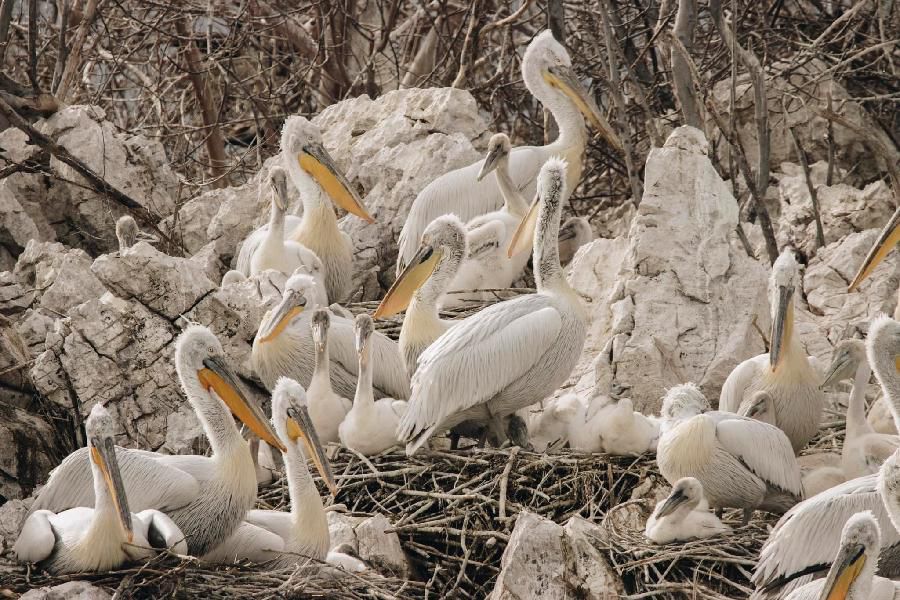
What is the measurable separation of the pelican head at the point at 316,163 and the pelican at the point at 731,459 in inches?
111

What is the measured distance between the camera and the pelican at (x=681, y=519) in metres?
6.26

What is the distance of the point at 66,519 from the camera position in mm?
5953

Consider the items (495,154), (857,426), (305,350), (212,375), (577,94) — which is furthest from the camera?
(577,94)

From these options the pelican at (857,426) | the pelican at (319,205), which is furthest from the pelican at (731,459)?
the pelican at (319,205)

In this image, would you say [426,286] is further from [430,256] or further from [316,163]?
[316,163]

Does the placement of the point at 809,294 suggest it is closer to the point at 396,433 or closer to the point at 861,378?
the point at 861,378


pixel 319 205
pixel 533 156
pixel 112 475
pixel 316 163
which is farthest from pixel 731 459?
pixel 316 163

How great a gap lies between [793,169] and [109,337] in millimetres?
3932

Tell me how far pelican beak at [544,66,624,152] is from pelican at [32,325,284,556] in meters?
3.56

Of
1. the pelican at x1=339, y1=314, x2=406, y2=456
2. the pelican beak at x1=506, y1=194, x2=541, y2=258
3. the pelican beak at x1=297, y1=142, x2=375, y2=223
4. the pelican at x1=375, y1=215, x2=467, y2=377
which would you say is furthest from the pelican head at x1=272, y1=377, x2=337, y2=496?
the pelican beak at x1=297, y1=142, x2=375, y2=223

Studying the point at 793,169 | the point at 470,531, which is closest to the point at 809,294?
the point at 793,169

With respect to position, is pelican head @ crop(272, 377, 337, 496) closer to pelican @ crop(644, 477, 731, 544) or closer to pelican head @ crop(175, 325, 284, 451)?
pelican head @ crop(175, 325, 284, 451)

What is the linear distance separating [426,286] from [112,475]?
2.17 m

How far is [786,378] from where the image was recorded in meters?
7.24
